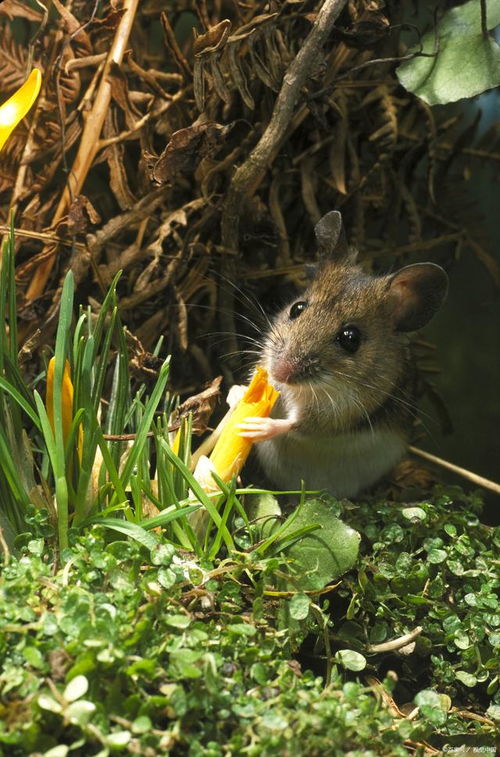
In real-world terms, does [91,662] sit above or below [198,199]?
below

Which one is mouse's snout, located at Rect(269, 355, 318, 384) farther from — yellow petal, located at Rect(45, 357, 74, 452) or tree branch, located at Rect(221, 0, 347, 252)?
yellow petal, located at Rect(45, 357, 74, 452)

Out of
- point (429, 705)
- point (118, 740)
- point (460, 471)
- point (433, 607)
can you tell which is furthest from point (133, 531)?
point (460, 471)

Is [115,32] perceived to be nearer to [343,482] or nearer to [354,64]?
[354,64]

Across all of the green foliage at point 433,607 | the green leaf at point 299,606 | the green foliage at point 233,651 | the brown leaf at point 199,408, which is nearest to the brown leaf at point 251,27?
the brown leaf at point 199,408

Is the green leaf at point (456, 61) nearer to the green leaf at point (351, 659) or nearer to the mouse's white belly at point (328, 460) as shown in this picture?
the mouse's white belly at point (328, 460)

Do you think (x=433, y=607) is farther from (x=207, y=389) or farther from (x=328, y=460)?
(x=207, y=389)

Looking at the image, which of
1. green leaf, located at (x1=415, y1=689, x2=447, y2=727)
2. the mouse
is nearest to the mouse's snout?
the mouse

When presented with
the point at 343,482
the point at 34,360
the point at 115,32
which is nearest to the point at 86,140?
the point at 115,32
